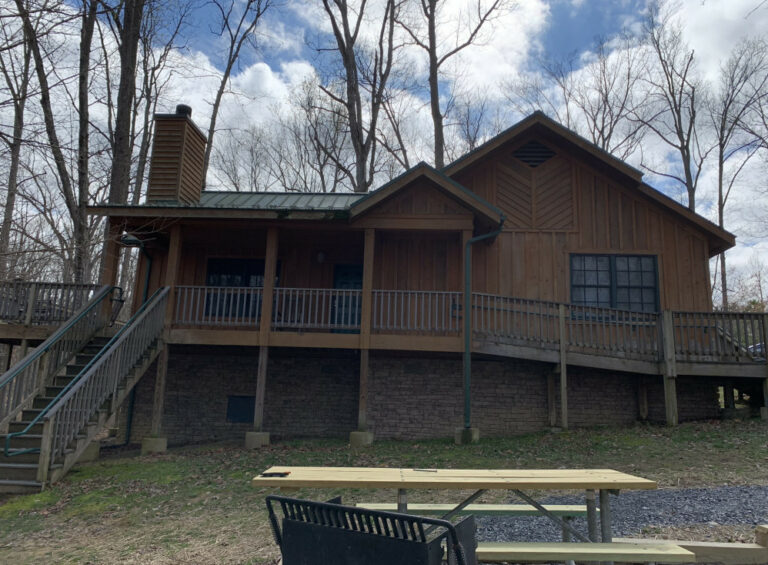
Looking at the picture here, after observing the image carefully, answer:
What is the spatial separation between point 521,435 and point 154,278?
31.4ft

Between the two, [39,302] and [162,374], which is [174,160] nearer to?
[39,302]

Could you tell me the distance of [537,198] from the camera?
43.6ft

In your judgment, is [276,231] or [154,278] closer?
[276,231]

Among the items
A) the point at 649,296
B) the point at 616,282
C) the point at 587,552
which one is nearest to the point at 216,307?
the point at 616,282

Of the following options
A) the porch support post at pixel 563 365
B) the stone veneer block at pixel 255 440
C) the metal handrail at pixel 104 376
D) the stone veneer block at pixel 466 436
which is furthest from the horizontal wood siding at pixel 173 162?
the porch support post at pixel 563 365

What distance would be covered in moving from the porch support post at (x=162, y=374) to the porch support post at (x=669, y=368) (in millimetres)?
Result: 10167

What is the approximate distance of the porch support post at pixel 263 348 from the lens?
1071 cm

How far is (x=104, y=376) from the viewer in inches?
364

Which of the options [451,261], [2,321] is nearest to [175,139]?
[2,321]

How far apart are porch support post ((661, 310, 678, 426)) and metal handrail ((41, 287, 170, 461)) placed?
34.0 ft

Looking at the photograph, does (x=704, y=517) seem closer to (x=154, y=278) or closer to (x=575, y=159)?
(x=575, y=159)

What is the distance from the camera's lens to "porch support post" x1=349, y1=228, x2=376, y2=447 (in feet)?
35.3

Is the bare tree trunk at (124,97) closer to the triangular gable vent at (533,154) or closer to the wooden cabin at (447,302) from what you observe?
the wooden cabin at (447,302)

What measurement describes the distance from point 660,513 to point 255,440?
286 inches
